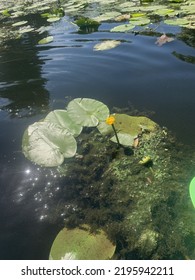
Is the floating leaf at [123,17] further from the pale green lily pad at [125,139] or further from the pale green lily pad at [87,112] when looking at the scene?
the pale green lily pad at [125,139]

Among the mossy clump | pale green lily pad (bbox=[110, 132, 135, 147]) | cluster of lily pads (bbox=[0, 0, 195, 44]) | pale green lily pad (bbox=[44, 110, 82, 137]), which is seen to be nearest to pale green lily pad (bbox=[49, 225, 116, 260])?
pale green lily pad (bbox=[110, 132, 135, 147])

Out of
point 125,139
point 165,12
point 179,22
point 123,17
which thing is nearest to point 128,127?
point 125,139

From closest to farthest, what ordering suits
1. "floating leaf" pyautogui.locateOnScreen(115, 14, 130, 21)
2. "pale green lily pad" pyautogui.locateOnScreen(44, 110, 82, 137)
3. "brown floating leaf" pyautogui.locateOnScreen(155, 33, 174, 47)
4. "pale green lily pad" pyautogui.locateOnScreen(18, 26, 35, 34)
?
"pale green lily pad" pyautogui.locateOnScreen(44, 110, 82, 137)
"brown floating leaf" pyautogui.locateOnScreen(155, 33, 174, 47)
"floating leaf" pyautogui.locateOnScreen(115, 14, 130, 21)
"pale green lily pad" pyautogui.locateOnScreen(18, 26, 35, 34)

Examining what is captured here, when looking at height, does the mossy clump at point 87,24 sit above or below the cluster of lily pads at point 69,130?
above

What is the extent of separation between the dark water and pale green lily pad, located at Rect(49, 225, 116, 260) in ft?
0.29

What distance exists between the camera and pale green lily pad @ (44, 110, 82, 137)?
2613 millimetres

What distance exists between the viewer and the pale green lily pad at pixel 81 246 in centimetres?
173

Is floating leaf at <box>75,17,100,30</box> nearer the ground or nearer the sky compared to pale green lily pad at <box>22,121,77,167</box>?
nearer the sky

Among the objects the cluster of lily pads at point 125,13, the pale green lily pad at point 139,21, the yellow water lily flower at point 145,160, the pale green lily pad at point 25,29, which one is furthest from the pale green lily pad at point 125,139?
the pale green lily pad at point 25,29

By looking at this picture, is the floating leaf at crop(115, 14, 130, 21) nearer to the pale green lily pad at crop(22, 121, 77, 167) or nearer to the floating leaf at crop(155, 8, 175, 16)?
the floating leaf at crop(155, 8, 175, 16)

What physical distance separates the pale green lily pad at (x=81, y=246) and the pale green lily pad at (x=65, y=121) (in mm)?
1023

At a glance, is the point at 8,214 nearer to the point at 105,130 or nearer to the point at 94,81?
the point at 105,130

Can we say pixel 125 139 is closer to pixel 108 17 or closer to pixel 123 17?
pixel 123 17

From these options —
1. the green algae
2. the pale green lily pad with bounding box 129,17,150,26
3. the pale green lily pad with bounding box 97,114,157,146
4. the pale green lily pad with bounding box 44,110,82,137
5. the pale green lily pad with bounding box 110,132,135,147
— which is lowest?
the green algae
